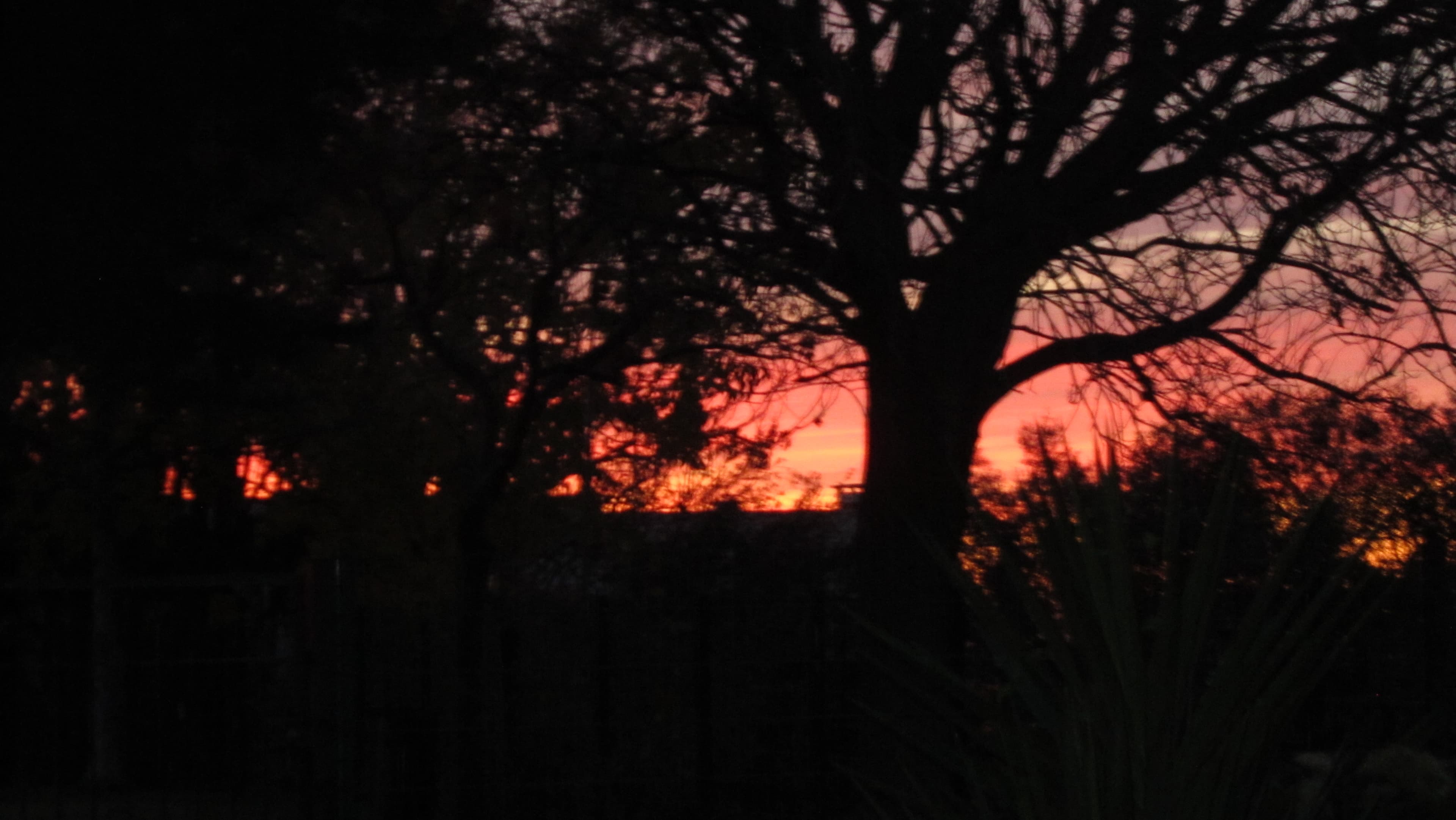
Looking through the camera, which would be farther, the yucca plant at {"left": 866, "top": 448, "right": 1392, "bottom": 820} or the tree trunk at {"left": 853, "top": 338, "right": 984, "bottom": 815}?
the tree trunk at {"left": 853, "top": 338, "right": 984, "bottom": 815}

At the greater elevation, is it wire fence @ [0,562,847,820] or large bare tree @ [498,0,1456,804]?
large bare tree @ [498,0,1456,804]

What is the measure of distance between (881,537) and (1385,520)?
2141 millimetres

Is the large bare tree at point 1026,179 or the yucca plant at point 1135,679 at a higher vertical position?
the large bare tree at point 1026,179

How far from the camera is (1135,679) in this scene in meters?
2.82

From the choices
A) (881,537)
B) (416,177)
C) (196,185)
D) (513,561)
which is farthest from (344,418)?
(881,537)

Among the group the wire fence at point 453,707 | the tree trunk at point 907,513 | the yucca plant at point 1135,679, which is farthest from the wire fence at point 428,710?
the yucca plant at point 1135,679

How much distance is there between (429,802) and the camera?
7328mm

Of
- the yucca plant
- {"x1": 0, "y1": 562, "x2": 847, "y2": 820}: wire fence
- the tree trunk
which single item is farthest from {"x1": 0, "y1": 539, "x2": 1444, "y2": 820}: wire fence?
the yucca plant

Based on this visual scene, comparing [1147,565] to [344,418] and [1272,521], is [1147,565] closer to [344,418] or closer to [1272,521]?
[1272,521]

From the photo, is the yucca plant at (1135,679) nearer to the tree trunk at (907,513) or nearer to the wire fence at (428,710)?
the tree trunk at (907,513)

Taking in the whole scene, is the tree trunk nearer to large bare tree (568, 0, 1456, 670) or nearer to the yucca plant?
large bare tree (568, 0, 1456, 670)

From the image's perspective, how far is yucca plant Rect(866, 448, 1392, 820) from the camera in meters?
2.83

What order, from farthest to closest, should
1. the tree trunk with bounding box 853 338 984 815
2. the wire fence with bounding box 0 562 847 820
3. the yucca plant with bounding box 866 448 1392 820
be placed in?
the tree trunk with bounding box 853 338 984 815
the wire fence with bounding box 0 562 847 820
the yucca plant with bounding box 866 448 1392 820

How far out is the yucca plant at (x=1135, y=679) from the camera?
2832 millimetres
